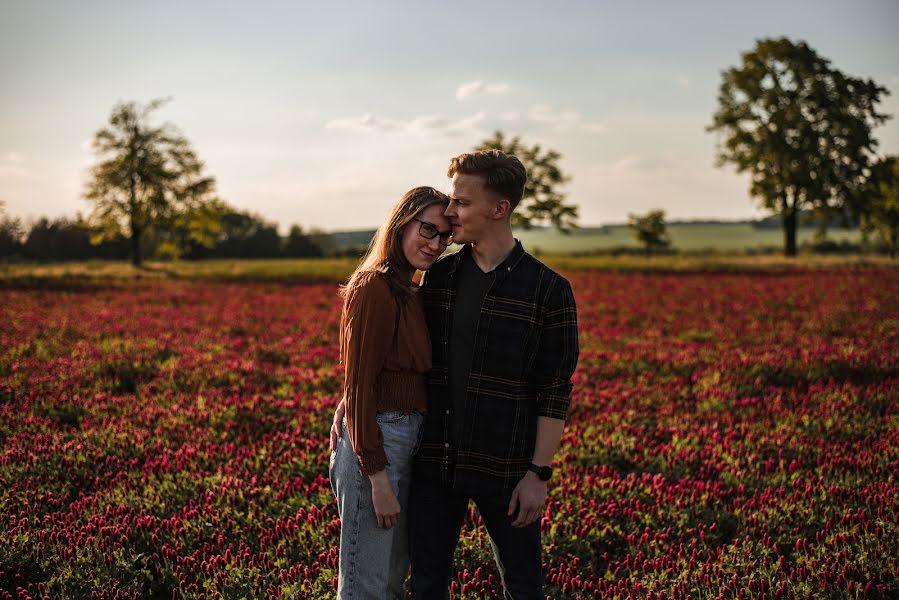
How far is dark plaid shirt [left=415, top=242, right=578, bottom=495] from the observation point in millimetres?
3131

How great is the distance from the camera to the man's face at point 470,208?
3.04m

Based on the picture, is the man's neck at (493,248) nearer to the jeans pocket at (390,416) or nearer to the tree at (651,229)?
the jeans pocket at (390,416)

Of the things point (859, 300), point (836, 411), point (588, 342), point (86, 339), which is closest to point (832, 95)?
point (859, 300)

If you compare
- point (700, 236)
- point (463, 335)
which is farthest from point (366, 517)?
point (700, 236)

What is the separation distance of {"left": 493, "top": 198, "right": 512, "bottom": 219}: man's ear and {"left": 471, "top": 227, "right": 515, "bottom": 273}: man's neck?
88 mm

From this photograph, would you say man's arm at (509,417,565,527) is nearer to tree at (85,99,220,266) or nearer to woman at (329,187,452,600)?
woman at (329,187,452,600)

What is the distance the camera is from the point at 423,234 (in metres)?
3.11

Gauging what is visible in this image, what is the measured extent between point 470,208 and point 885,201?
214 feet

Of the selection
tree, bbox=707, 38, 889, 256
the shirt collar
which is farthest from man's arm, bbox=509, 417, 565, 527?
tree, bbox=707, 38, 889, 256

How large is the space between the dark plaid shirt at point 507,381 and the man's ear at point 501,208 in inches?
9.6

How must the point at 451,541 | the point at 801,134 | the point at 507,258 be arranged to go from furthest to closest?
the point at 801,134 → the point at 451,541 → the point at 507,258

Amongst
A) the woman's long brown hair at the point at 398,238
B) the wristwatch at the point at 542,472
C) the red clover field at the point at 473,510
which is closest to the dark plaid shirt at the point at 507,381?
the wristwatch at the point at 542,472

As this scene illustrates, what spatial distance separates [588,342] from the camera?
13.1 meters

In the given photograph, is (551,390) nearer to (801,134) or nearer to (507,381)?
(507,381)
